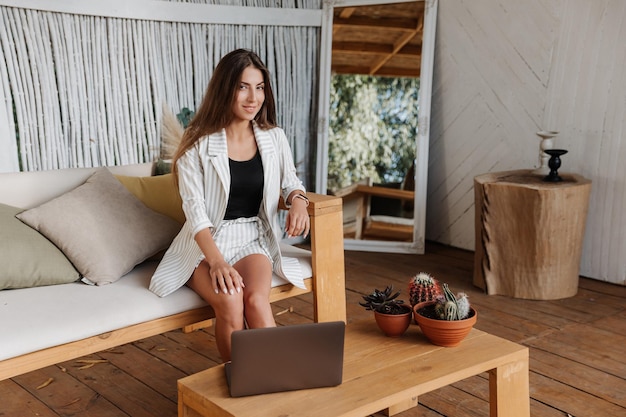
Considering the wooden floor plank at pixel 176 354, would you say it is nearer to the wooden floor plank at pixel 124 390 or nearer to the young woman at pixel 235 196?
the wooden floor plank at pixel 124 390

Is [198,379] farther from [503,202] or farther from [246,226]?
[503,202]

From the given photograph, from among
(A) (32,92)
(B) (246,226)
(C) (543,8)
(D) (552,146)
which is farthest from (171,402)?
(C) (543,8)

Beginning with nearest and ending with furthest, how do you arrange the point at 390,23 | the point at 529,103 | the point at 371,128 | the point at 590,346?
the point at 590,346 < the point at 529,103 < the point at 390,23 < the point at 371,128

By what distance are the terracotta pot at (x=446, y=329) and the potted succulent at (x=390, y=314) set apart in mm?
57

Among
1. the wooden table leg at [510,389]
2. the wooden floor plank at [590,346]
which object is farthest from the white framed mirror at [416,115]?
the wooden table leg at [510,389]

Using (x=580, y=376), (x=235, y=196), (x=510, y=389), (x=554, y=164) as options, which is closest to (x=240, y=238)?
(x=235, y=196)

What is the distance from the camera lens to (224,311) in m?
2.25

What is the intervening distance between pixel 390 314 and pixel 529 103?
2341 mm

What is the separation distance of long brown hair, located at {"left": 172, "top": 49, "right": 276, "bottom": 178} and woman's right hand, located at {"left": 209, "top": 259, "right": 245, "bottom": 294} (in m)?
0.49

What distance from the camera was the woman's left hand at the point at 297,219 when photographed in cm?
249

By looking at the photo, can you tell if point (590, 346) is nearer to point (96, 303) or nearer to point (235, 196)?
point (235, 196)

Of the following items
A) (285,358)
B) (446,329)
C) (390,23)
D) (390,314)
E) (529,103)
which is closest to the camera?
(285,358)

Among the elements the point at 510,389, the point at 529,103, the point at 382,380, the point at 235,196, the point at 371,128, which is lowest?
the point at 510,389

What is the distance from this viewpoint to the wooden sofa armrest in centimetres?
257
